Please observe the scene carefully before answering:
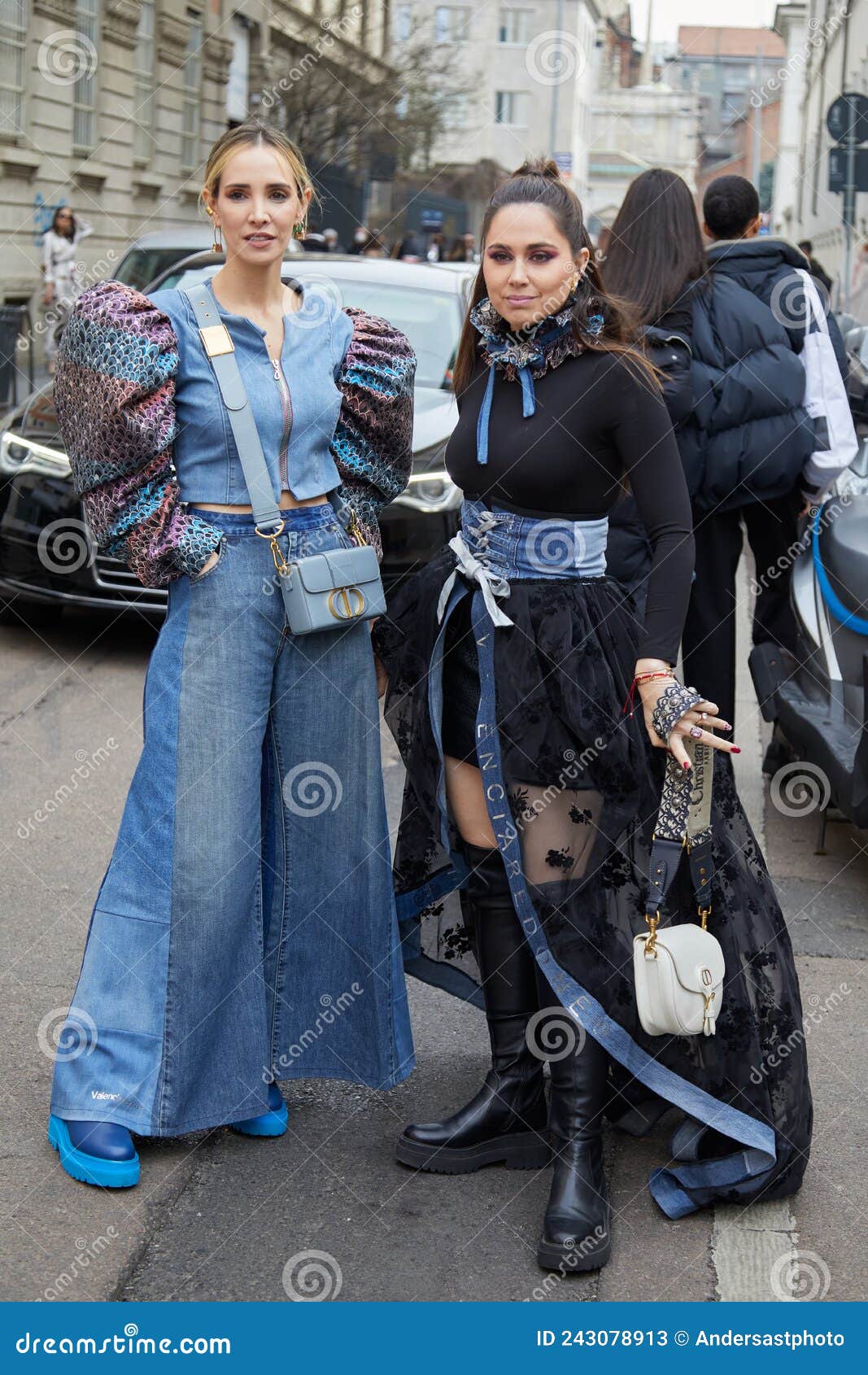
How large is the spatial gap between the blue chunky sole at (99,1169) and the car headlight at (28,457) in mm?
4689

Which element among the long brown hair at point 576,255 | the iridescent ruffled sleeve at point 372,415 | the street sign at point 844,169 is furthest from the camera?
the street sign at point 844,169

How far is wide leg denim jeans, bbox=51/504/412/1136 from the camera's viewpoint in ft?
10.8

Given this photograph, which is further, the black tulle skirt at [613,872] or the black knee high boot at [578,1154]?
the black tulle skirt at [613,872]

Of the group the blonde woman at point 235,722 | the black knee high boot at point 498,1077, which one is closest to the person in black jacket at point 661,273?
the blonde woman at point 235,722

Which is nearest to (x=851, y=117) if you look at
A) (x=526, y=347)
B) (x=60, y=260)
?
(x=60, y=260)

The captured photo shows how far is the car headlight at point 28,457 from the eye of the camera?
7.64 meters

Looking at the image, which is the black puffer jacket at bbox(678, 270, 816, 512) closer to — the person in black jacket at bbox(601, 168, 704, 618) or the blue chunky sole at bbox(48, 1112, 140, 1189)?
the person in black jacket at bbox(601, 168, 704, 618)

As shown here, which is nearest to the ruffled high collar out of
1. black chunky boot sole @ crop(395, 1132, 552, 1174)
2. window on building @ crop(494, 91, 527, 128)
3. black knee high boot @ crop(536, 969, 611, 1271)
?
black knee high boot @ crop(536, 969, 611, 1271)

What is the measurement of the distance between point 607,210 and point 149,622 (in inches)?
3311

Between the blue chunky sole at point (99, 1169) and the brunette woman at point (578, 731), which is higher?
the brunette woman at point (578, 731)

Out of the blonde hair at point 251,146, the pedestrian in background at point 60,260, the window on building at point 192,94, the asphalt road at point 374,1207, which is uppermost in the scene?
the window on building at point 192,94

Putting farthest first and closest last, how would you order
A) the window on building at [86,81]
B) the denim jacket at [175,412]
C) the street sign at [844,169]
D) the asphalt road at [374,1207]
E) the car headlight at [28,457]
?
the window on building at [86,81] → the street sign at [844,169] → the car headlight at [28,457] → the denim jacket at [175,412] → the asphalt road at [374,1207]

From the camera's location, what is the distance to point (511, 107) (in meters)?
76.8

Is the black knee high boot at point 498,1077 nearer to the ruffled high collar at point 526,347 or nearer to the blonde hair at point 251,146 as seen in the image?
the ruffled high collar at point 526,347
